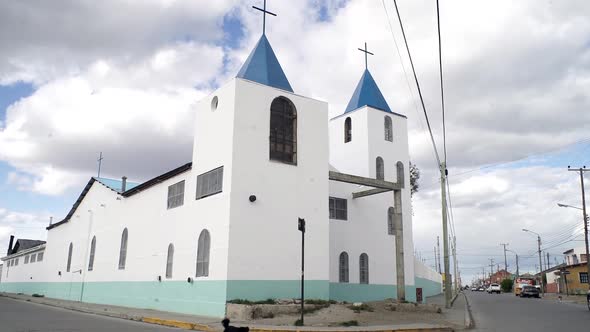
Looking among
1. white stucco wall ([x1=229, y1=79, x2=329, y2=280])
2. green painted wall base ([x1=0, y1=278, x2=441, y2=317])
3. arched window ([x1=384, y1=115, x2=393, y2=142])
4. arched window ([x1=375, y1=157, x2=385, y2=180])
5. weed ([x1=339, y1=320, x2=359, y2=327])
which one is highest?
arched window ([x1=384, y1=115, x2=393, y2=142])

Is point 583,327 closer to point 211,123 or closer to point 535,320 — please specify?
point 535,320

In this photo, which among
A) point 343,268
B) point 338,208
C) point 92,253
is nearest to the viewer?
point 343,268

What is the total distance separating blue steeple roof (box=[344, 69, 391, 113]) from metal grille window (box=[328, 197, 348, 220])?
6.54 m

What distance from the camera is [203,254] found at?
20250 mm

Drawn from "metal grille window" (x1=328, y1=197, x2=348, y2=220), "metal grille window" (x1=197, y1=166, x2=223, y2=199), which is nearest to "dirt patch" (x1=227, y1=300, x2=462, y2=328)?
"metal grille window" (x1=197, y1=166, x2=223, y2=199)

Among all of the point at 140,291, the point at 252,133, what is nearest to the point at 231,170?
the point at 252,133

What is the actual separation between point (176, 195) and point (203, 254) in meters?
4.58

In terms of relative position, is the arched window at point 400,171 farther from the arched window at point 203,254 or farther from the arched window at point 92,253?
the arched window at point 92,253

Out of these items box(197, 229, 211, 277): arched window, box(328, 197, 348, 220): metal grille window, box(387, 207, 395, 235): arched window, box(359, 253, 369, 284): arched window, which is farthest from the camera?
box(387, 207, 395, 235): arched window

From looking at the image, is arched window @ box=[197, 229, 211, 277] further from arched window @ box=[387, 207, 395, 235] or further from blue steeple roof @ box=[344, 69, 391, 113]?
blue steeple roof @ box=[344, 69, 391, 113]

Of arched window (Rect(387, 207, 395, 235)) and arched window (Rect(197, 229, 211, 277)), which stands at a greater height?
arched window (Rect(387, 207, 395, 235))

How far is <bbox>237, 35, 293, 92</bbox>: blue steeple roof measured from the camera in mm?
23422

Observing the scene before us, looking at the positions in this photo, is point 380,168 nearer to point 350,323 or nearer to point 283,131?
point 283,131

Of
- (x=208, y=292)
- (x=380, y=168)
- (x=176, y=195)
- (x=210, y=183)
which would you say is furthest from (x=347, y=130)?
(x=208, y=292)
